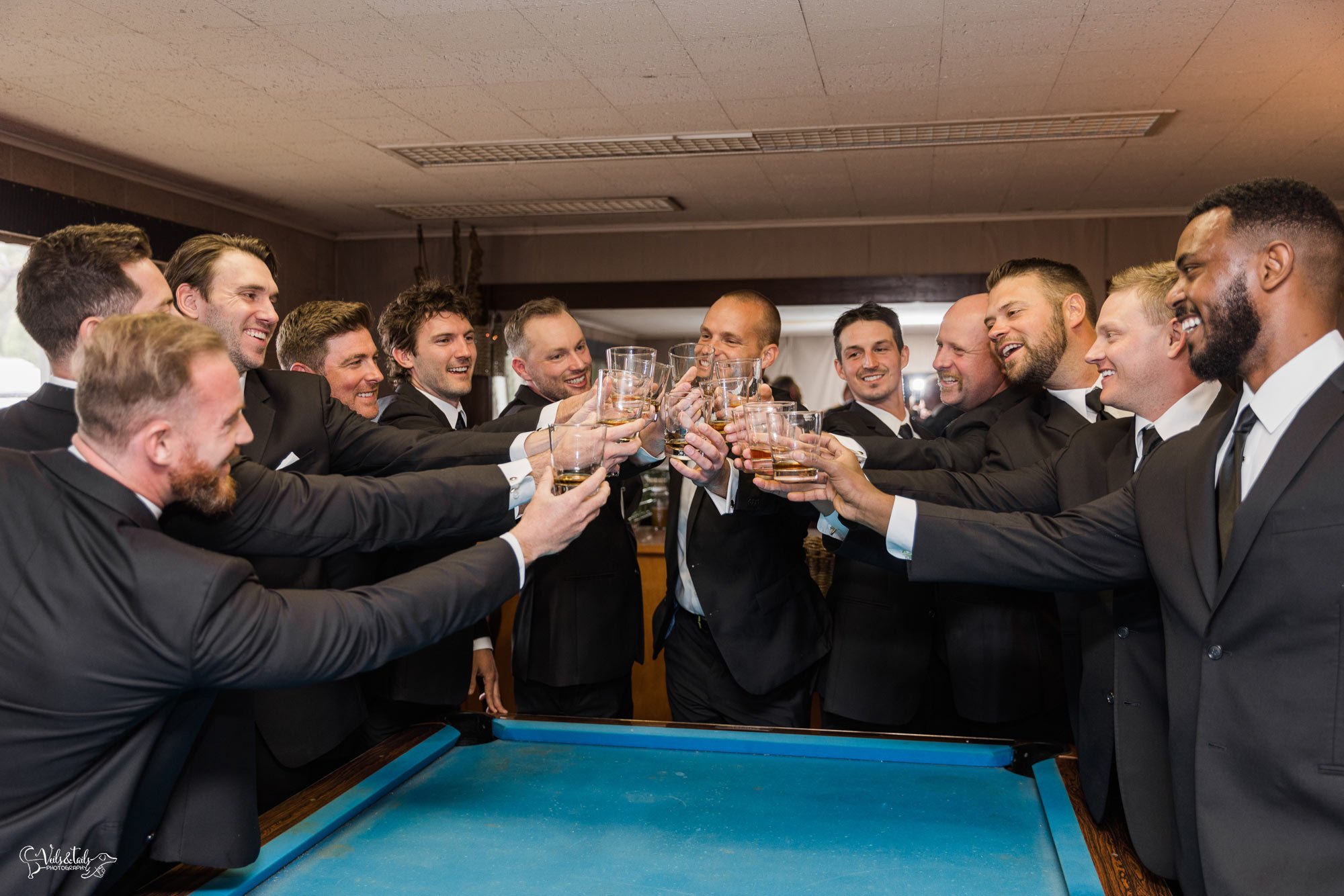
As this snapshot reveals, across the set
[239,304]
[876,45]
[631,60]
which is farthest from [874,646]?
[631,60]

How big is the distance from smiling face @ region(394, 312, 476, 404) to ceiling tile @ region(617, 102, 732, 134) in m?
1.95

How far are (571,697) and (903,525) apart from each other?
1.53m

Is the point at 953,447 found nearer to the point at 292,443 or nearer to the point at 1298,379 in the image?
the point at 1298,379

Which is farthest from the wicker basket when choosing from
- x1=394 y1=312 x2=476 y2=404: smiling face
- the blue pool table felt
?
the blue pool table felt

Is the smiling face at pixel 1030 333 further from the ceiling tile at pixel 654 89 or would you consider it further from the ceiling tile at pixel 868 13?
the ceiling tile at pixel 654 89

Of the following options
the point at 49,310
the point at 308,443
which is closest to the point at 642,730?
the point at 308,443

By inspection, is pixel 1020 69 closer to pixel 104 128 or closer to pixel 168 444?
pixel 168 444

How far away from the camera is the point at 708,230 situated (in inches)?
322

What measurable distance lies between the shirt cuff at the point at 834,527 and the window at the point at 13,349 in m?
5.14

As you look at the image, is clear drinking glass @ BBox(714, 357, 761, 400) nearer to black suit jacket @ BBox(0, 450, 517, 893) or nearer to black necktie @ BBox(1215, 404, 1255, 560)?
black necktie @ BBox(1215, 404, 1255, 560)

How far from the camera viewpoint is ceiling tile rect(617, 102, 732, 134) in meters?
4.98

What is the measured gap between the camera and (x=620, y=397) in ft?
7.24

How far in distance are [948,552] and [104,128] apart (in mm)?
5232

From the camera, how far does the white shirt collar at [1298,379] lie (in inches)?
63.5
